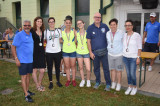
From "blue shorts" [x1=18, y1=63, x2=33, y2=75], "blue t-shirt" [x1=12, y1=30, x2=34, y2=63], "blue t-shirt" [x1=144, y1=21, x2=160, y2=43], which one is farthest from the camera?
"blue t-shirt" [x1=144, y1=21, x2=160, y2=43]

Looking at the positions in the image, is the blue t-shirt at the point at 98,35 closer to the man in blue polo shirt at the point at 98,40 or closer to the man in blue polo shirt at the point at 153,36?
the man in blue polo shirt at the point at 98,40

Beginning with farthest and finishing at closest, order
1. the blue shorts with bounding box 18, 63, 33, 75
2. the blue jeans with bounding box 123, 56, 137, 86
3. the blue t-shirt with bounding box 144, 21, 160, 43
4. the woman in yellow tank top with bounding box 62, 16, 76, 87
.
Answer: the blue t-shirt with bounding box 144, 21, 160, 43 → the woman in yellow tank top with bounding box 62, 16, 76, 87 → the blue jeans with bounding box 123, 56, 137, 86 → the blue shorts with bounding box 18, 63, 33, 75

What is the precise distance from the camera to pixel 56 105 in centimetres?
388

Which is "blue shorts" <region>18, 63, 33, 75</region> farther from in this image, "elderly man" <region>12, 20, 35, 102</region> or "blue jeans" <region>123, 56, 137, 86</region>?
"blue jeans" <region>123, 56, 137, 86</region>

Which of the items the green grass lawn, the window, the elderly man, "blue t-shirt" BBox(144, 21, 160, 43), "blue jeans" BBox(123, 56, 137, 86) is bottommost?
the green grass lawn

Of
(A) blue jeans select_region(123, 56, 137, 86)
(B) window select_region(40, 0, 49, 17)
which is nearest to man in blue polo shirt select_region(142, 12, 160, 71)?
(A) blue jeans select_region(123, 56, 137, 86)

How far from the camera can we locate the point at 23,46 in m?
3.83

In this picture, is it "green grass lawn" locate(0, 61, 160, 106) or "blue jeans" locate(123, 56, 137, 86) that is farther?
"blue jeans" locate(123, 56, 137, 86)

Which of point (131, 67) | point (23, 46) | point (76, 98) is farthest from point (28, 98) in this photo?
point (131, 67)

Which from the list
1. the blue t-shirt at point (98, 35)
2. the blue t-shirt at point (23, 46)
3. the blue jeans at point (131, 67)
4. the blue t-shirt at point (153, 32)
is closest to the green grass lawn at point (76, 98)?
the blue jeans at point (131, 67)

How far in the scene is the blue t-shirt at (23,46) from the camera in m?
3.73

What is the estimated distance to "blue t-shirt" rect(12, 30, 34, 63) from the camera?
3734 millimetres

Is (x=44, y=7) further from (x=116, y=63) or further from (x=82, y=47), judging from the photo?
(x=116, y=63)

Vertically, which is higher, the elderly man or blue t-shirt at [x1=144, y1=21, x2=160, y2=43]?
blue t-shirt at [x1=144, y1=21, x2=160, y2=43]
